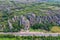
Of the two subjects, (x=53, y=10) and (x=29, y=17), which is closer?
(x=29, y=17)

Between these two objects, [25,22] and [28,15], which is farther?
[28,15]

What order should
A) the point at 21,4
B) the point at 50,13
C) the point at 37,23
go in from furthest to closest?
the point at 21,4 → the point at 50,13 → the point at 37,23

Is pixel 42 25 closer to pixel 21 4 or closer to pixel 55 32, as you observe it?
pixel 55 32

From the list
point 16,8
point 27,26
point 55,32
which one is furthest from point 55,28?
point 16,8

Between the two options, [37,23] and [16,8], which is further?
[16,8]

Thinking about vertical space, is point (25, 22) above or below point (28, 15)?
below

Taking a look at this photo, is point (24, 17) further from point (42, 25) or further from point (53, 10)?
point (53, 10)

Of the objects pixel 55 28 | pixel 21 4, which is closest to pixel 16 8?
pixel 21 4

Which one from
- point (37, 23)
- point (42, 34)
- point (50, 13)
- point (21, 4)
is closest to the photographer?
point (42, 34)

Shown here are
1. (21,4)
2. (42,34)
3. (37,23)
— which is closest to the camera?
(42,34)
